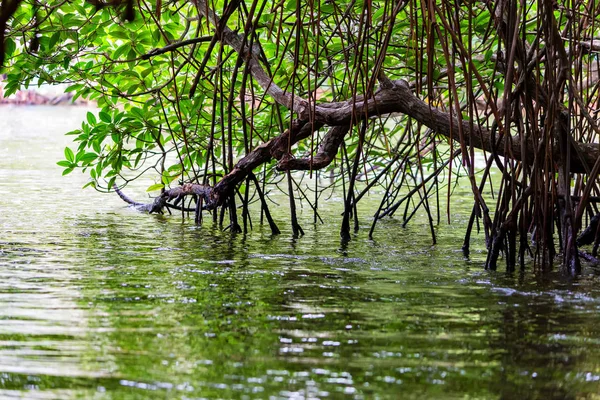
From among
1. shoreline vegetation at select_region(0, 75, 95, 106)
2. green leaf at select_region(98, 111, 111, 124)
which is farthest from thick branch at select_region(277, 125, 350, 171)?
shoreline vegetation at select_region(0, 75, 95, 106)

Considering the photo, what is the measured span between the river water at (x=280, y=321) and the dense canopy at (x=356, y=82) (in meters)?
0.41

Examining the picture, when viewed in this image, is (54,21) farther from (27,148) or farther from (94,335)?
(27,148)

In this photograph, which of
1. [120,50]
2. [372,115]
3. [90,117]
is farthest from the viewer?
[90,117]

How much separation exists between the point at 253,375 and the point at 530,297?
1545mm

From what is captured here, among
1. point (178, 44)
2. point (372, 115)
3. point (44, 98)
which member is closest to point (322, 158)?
point (372, 115)

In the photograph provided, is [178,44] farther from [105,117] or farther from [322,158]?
[105,117]

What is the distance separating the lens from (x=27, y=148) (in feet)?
48.0

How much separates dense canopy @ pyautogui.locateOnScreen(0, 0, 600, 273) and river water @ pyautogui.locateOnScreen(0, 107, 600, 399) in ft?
1.34

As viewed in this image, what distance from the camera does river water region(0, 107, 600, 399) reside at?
232cm

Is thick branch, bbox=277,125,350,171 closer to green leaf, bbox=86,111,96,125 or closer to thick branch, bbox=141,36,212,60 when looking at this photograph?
thick branch, bbox=141,36,212,60

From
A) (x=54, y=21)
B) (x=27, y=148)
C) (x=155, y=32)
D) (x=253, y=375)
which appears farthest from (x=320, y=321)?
(x=27, y=148)

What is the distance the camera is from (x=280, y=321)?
3055 millimetres

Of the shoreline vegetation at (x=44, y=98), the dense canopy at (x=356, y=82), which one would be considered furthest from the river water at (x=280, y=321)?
the shoreline vegetation at (x=44, y=98)

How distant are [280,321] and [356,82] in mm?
1057
